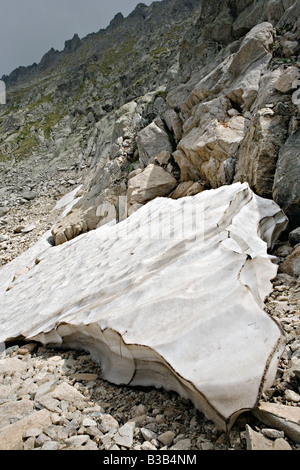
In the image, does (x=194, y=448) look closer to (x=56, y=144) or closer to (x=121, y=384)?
(x=121, y=384)

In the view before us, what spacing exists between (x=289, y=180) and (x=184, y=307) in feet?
17.2

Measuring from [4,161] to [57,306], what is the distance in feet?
184

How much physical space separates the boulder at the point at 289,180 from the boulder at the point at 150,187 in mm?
7478

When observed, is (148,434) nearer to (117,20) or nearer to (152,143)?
(152,143)

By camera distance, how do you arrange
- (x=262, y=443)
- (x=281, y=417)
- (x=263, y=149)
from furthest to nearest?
(x=263, y=149), (x=281, y=417), (x=262, y=443)

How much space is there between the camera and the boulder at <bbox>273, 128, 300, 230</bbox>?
704cm

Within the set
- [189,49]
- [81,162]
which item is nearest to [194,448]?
[189,49]

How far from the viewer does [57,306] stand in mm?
7211

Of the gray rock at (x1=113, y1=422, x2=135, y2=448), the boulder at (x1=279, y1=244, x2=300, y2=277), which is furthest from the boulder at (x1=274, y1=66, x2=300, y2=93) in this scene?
the gray rock at (x1=113, y1=422, x2=135, y2=448)

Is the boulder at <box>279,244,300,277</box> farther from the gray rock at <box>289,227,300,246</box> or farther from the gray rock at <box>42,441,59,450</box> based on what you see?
the gray rock at <box>42,441,59,450</box>

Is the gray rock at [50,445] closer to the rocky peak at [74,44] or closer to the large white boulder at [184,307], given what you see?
the large white boulder at [184,307]

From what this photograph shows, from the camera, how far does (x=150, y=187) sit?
14.7 metres

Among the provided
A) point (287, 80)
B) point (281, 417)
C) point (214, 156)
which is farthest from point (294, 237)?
point (287, 80)

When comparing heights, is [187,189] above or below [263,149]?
below
